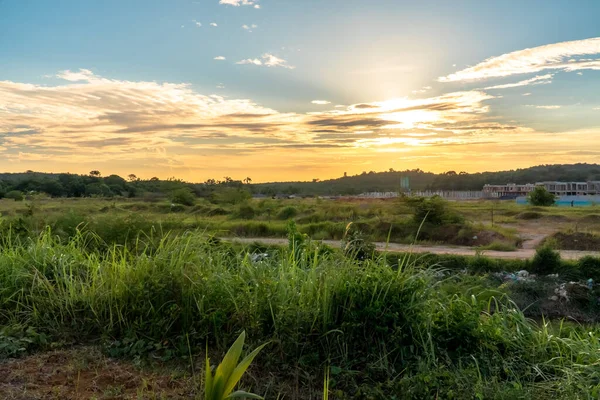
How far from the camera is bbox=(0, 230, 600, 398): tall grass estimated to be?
2.98 m

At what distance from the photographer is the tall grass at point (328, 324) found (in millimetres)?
2982

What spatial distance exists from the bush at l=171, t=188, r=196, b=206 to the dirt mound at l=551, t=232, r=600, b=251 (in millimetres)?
23420

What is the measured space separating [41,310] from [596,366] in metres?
4.28

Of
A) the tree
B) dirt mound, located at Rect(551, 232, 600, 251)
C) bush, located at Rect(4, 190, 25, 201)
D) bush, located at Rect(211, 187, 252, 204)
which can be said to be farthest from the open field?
the tree

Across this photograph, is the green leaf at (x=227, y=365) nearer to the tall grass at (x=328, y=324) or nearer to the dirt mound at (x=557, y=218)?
the tall grass at (x=328, y=324)

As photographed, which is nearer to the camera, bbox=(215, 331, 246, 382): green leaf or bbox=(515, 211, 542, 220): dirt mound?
bbox=(215, 331, 246, 382): green leaf

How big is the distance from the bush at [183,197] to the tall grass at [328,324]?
2911 centimetres

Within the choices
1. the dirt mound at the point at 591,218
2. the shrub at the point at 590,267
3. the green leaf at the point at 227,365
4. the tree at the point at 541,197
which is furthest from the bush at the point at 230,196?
the green leaf at the point at 227,365

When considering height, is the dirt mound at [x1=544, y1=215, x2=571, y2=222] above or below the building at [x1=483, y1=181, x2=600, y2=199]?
below

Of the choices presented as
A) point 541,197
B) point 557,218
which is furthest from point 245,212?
point 541,197

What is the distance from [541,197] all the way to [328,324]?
127 ft

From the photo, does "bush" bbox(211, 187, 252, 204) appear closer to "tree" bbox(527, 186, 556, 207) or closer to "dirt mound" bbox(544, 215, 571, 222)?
"dirt mound" bbox(544, 215, 571, 222)

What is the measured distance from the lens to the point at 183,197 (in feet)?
109

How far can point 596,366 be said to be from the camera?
10.3 feet
